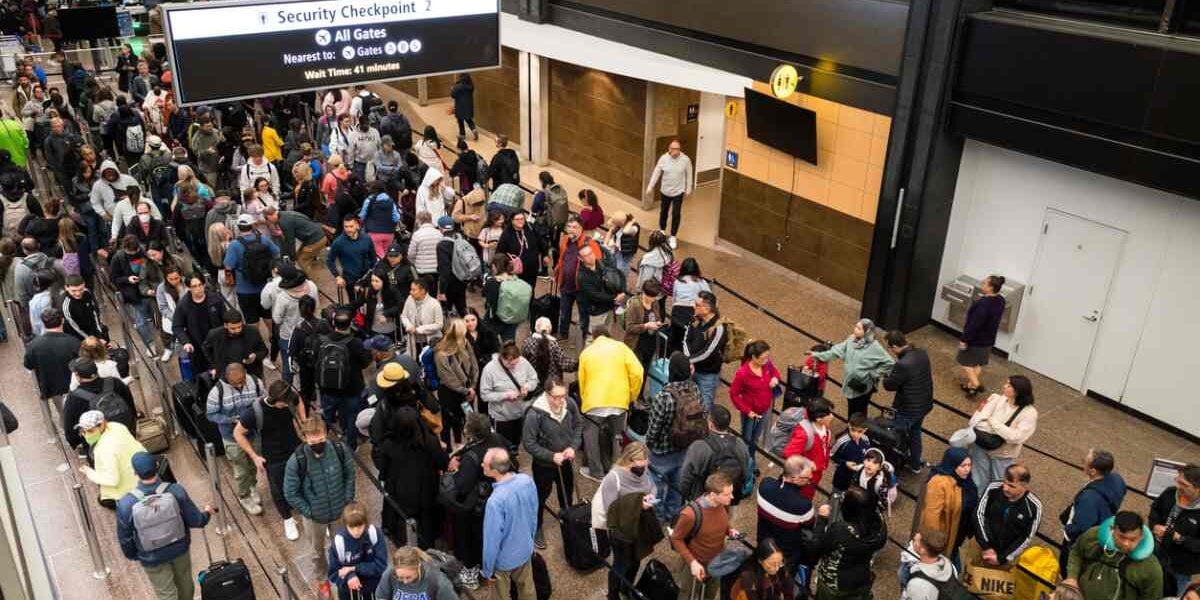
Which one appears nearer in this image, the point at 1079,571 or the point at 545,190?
the point at 1079,571

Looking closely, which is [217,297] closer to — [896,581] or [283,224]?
[283,224]

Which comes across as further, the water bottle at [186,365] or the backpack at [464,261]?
the backpack at [464,261]

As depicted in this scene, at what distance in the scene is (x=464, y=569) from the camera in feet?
25.2

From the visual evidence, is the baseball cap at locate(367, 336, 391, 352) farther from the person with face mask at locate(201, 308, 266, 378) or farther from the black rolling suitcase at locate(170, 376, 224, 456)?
the black rolling suitcase at locate(170, 376, 224, 456)

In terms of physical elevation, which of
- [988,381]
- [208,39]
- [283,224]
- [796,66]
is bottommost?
[988,381]

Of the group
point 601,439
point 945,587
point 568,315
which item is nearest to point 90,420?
point 601,439

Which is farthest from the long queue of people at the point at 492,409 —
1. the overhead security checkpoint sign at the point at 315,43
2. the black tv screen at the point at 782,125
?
the black tv screen at the point at 782,125

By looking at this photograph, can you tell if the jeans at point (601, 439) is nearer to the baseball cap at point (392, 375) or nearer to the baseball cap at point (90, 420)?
the baseball cap at point (392, 375)

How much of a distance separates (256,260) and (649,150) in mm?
8449

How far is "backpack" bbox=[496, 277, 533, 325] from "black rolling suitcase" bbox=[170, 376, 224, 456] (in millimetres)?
2873

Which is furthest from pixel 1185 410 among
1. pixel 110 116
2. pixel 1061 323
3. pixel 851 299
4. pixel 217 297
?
pixel 110 116

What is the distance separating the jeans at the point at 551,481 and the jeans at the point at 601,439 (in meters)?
0.62

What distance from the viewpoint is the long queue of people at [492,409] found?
656 centimetres

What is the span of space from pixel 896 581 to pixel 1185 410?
4.58m
